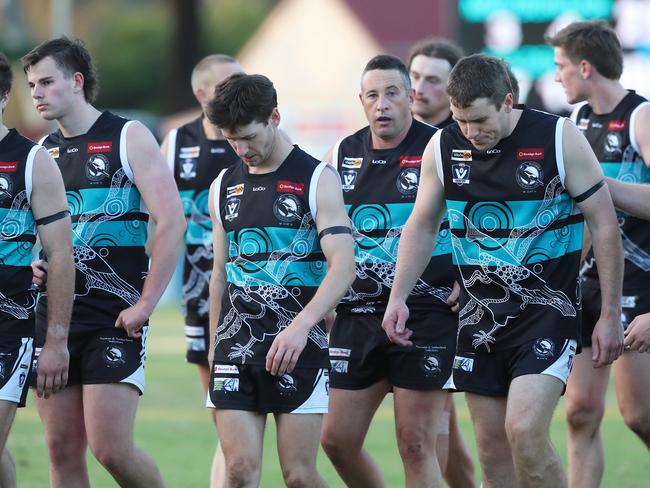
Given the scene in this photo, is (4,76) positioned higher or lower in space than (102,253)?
higher

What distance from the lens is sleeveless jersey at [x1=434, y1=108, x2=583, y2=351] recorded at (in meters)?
6.47

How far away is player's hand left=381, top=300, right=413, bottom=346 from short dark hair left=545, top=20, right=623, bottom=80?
198 cm

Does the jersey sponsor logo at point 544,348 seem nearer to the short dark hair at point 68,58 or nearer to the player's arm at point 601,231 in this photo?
the player's arm at point 601,231

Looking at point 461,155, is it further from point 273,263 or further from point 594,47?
point 594,47

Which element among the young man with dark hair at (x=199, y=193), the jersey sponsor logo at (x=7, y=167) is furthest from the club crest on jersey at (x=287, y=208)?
the young man with dark hair at (x=199, y=193)

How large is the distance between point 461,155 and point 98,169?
1868 millimetres

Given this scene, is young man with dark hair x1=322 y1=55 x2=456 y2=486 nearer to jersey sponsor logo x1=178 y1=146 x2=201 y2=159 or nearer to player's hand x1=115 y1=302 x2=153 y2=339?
player's hand x1=115 y1=302 x2=153 y2=339

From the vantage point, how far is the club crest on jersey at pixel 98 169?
6.99 m

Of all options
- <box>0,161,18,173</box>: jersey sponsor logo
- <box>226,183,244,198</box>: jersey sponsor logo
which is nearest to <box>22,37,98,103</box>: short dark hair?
<box>0,161,18,173</box>: jersey sponsor logo

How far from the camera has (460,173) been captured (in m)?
6.62

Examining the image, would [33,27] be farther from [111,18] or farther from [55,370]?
[55,370]

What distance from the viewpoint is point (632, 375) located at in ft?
25.3

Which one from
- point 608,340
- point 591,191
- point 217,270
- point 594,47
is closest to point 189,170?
point 217,270

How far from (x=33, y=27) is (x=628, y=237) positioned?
41.9 meters
